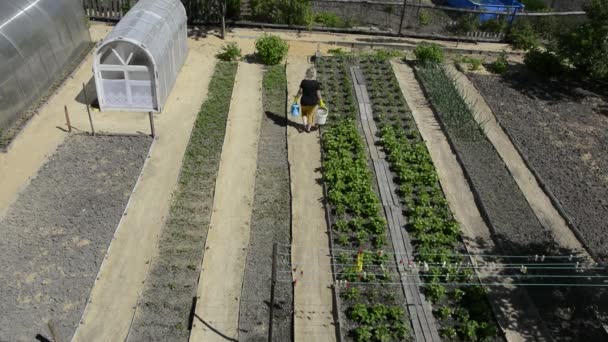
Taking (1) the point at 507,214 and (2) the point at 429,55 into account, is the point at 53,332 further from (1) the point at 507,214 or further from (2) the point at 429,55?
(2) the point at 429,55

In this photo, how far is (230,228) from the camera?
11.4 metres

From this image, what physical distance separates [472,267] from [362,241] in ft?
7.27

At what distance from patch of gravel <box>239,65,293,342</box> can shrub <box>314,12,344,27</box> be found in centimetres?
726

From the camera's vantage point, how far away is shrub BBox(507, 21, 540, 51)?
70.7 ft

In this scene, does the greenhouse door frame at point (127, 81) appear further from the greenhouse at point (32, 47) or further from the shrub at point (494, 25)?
the shrub at point (494, 25)

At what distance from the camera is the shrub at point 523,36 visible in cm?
2156

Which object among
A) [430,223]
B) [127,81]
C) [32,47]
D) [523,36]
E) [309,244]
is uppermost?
[32,47]

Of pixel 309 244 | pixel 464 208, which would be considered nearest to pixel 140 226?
pixel 309 244

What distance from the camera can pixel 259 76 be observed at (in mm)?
17953

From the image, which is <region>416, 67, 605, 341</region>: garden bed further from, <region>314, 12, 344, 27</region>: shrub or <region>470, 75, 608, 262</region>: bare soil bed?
<region>314, 12, 344, 27</region>: shrub

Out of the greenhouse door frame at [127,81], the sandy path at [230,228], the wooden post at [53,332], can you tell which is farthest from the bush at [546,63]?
the wooden post at [53,332]

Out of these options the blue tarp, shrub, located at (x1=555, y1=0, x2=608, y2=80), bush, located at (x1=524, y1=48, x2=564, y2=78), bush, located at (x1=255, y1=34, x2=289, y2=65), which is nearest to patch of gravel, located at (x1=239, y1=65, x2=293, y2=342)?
bush, located at (x1=255, y1=34, x2=289, y2=65)

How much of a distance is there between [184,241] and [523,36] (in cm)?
1731

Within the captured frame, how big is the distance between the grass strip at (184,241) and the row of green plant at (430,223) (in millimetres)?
4437
